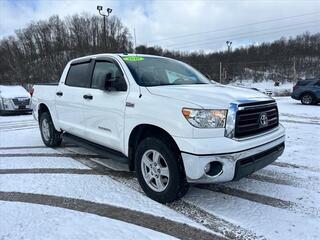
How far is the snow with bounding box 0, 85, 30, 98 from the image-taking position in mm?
15094

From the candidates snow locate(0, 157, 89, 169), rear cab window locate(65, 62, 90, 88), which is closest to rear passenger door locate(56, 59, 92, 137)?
rear cab window locate(65, 62, 90, 88)

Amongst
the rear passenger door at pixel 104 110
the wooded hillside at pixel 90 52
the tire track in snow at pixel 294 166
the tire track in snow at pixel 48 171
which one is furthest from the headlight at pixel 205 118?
the wooded hillside at pixel 90 52

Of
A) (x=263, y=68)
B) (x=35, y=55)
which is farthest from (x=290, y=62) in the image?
(x=35, y=55)

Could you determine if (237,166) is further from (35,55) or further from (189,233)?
(35,55)

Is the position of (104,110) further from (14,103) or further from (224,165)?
(14,103)

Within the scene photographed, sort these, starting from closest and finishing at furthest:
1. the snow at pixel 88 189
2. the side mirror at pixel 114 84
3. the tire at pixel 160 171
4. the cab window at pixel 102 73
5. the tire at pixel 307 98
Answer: the tire at pixel 160 171
the snow at pixel 88 189
the side mirror at pixel 114 84
the cab window at pixel 102 73
the tire at pixel 307 98

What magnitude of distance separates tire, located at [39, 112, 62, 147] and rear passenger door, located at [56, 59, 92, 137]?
28.6 inches

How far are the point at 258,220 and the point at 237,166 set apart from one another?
626 mm

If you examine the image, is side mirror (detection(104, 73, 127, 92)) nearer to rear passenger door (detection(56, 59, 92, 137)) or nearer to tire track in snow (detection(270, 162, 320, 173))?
rear passenger door (detection(56, 59, 92, 137))

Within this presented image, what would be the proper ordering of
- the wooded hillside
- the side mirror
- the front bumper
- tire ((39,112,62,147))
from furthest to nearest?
the wooded hillside, tire ((39,112,62,147)), the side mirror, the front bumper

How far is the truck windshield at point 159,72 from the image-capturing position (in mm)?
4566

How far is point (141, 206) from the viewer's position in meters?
3.96

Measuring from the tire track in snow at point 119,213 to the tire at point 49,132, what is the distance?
265 centimetres

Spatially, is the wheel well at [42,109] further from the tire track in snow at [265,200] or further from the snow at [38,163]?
the tire track in snow at [265,200]
